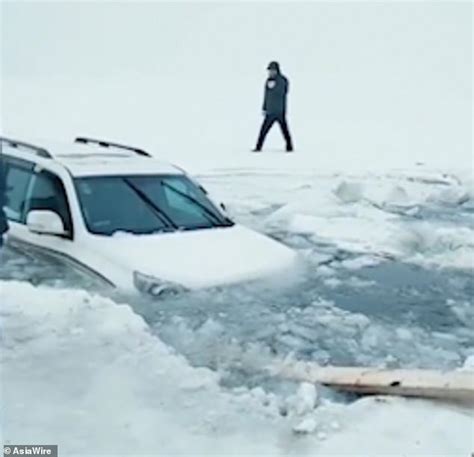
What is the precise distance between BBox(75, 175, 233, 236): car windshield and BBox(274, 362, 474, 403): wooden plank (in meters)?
1.88

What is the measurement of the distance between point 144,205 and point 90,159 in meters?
0.75

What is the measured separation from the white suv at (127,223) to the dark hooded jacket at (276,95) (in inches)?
281

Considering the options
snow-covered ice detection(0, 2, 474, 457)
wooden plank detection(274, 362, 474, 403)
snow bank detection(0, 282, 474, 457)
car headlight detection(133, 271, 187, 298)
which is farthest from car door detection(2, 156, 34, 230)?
wooden plank detection(274, 362, 474, 403)

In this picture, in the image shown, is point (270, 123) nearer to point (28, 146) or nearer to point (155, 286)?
point (28, 146)

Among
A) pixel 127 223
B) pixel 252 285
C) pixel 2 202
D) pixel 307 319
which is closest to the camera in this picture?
pixel 307 319

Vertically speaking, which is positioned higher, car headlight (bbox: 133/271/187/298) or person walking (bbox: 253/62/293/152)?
person walking (bbox: 253/62/293/152)

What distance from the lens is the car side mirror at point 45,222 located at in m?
5.80

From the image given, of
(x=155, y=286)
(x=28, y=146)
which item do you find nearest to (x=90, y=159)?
(x=28, y=146)

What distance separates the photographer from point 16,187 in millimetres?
6555

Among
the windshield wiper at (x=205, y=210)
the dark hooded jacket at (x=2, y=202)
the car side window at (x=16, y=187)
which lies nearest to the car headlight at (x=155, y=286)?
the dark hooded jacket at (x=2, y=202)

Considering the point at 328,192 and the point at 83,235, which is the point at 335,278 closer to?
the point at 83,235

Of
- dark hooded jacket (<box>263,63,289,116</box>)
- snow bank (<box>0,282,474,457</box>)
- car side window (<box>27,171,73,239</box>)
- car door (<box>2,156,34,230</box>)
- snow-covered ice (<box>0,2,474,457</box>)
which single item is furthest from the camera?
dark hooded jacket (<box>263,63,289,116</box>)

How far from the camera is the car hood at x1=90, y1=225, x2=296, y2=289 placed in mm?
5496

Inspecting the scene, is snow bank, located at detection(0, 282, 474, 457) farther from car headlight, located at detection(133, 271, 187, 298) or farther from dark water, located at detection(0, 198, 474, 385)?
car headlight, located at detection(133, 271, 187, 298)
